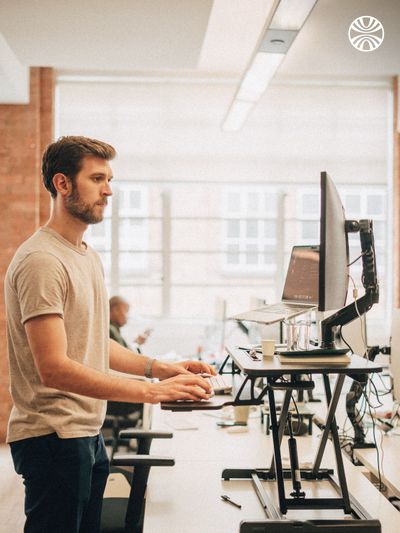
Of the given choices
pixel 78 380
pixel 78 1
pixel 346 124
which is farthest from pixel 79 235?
pixel 346 124

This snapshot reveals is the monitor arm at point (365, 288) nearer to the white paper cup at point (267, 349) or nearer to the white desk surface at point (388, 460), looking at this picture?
the white paper cup at point (267, 349)

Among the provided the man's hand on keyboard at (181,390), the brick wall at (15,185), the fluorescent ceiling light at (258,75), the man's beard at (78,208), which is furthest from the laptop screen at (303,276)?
the brick wall at (15,185)

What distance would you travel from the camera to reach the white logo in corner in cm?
353

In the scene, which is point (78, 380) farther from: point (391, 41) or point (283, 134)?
point (283, 134)

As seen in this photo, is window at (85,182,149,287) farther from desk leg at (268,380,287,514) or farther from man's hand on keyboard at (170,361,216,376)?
desk leg at (268,380,287,514)

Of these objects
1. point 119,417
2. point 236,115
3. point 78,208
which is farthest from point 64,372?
point 236,115

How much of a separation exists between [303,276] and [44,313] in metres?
1.36

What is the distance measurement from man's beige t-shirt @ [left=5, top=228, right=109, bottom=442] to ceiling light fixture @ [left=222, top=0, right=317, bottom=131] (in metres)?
1.91

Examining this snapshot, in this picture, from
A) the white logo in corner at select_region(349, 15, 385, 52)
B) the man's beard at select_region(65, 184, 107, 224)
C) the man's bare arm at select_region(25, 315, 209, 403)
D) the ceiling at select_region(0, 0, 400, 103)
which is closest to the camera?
the man's bare arm at select_region(25, 315, 209, 403)

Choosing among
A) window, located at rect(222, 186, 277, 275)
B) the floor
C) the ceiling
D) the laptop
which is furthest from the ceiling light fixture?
the floor

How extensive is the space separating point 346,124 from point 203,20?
8.47 feet

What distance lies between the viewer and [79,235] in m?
1.66

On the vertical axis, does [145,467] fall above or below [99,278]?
below

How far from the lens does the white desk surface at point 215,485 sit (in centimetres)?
184
